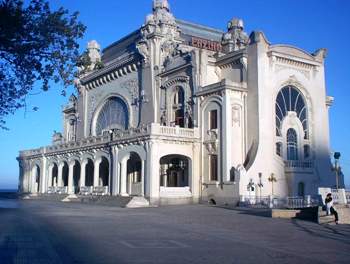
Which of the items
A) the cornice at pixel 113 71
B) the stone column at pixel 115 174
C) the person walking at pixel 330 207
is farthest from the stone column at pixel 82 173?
the person walking at pixel 330 207

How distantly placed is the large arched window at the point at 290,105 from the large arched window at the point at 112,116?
64.0 feet

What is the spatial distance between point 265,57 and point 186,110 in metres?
9.35

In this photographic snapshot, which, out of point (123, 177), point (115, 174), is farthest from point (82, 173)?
point (123, 177)

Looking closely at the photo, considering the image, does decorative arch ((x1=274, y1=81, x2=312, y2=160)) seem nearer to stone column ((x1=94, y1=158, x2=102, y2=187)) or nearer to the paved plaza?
stone column ((x1=94, y1=158, x2=102, y2=187))

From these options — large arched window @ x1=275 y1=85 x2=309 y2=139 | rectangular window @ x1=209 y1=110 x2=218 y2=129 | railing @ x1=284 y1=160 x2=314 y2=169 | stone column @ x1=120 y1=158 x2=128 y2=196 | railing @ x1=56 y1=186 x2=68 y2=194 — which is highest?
large arched window @ x1=275 y1=85 x2=309 y2=139

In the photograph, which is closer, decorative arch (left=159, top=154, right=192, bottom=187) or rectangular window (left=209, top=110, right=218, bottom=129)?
rectangular window (left=209, top=110, right=218, bottom=129)

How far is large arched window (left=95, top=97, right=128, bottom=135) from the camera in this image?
55.8m

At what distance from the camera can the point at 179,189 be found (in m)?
41.7

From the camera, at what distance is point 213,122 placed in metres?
42.2

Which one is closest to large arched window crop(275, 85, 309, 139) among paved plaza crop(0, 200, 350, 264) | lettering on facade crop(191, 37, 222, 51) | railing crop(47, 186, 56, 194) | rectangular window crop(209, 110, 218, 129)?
rectangular window crop(209, 110, 218, 129)

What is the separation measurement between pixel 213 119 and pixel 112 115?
19818 mm

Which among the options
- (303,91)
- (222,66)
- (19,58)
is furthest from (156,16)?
(19,58)

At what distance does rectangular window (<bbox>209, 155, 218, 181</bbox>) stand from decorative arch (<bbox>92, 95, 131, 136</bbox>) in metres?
15.4

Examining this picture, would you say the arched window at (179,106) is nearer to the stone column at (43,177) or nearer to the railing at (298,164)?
the railing at (298,164)
